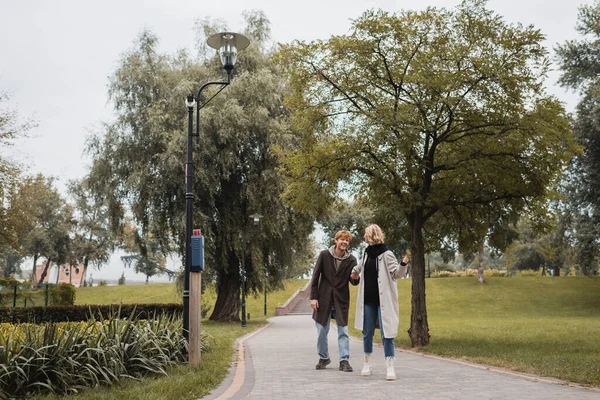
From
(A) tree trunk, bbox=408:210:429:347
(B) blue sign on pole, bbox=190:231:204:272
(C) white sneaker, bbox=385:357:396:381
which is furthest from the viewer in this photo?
(A) tree trunk, bbox=408:210:429:347

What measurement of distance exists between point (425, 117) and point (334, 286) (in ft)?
18.9

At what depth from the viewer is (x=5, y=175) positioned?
105ft

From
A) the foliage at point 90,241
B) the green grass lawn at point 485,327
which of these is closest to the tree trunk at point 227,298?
the green grass lawn at point 485,327

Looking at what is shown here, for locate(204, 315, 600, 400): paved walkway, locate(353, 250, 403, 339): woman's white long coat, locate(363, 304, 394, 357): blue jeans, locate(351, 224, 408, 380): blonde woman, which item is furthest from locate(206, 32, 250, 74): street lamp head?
locate(204, 315, 600, 400): paved walkway

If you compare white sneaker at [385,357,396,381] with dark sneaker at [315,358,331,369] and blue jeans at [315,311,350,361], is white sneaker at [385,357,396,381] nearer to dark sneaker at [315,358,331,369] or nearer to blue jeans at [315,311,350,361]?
blue jeans at [315,311,350,361]

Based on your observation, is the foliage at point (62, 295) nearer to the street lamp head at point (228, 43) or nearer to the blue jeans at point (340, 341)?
the street lamp head at point (228, 43)

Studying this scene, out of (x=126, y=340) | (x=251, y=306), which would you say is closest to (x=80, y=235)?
(x=251, y=306)

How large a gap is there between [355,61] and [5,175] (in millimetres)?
25627

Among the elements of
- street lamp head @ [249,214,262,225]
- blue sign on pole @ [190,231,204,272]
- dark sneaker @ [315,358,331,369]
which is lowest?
dark sneaker @ [315,358,331,369]

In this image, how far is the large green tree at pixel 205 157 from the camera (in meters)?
24.1

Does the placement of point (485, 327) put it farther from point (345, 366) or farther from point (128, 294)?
point (128, 294)

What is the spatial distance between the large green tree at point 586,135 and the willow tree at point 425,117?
1652 cm

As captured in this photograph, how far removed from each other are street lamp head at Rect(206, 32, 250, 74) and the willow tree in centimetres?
368

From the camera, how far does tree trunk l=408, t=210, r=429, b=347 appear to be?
1428cm
